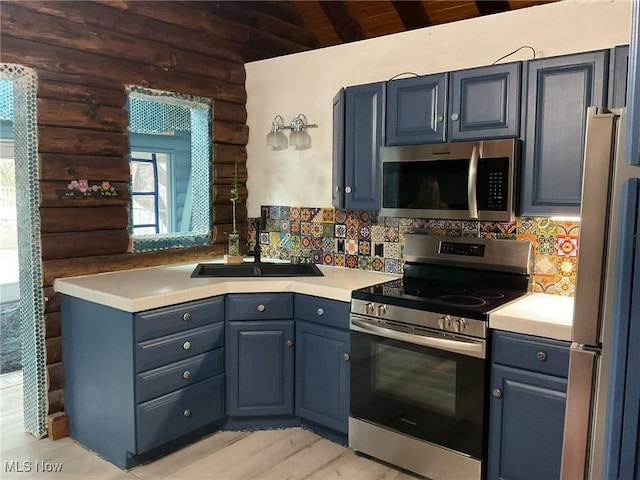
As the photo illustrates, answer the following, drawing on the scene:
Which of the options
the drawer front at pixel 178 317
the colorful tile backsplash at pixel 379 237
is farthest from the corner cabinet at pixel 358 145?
the drawer front at pixel 178 317

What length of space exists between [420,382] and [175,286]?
4.42 ft

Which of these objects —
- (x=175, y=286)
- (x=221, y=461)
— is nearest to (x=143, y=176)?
(x=175, y=286)

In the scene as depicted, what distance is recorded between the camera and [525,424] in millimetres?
2201

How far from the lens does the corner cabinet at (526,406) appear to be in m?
2.12

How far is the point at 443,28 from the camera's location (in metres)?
2.95

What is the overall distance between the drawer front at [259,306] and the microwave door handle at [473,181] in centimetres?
111

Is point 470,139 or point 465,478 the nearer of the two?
point 465,478

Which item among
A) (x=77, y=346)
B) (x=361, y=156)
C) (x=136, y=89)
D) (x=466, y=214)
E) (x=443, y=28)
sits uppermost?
(x=443, y=28)

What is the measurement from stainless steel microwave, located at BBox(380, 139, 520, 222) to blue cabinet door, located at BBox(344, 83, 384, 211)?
10cm

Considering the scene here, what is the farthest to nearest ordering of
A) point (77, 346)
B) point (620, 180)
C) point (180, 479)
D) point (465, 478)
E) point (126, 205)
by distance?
point (126, 205)
point (77, 346)
point (180, 479)
point (465, 478)
point (620, 180)

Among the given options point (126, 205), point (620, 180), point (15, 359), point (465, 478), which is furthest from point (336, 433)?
point (15, 359)

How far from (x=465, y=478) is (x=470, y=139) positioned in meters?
1.58

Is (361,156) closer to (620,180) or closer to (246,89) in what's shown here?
(246,89)

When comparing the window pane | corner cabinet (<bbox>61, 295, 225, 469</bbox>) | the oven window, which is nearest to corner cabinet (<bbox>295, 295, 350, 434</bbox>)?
the oven window
